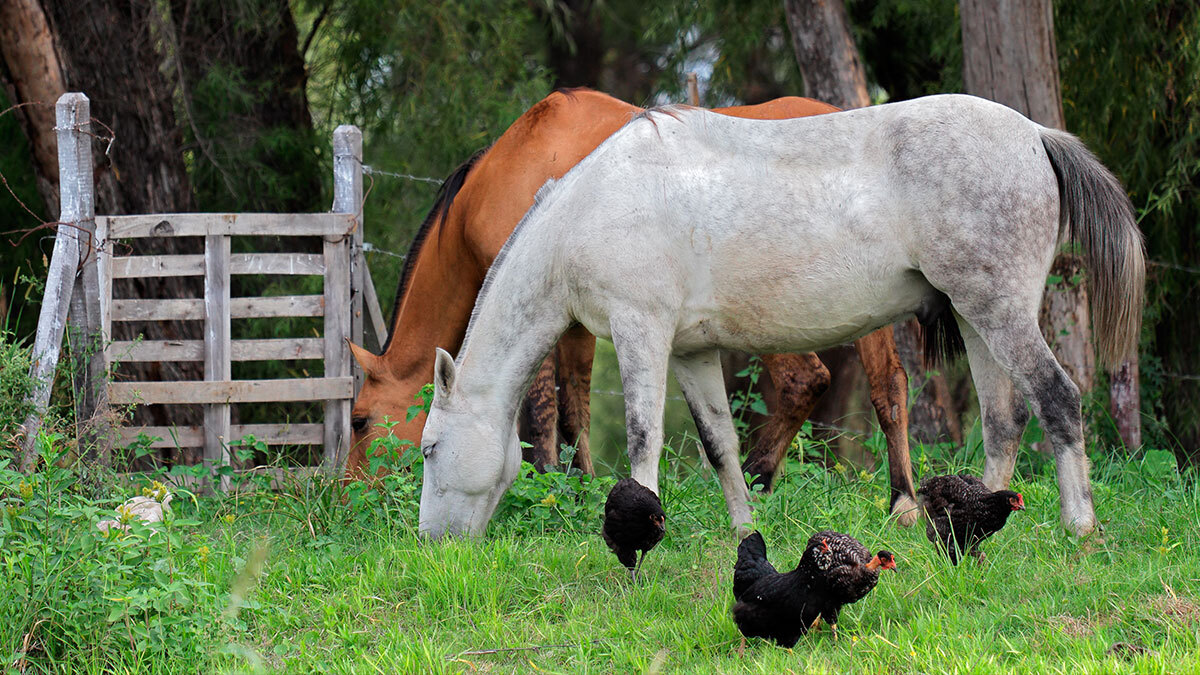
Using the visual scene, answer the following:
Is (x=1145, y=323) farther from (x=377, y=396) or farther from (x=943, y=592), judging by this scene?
(x=377, y=396)

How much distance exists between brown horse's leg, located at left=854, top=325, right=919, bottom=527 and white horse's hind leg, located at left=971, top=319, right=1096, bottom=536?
1.19 metres

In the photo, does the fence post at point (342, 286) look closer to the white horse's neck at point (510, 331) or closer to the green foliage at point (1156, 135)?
the white horse's neck at point (510, 331)

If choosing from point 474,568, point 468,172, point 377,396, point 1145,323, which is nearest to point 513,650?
point 474,568

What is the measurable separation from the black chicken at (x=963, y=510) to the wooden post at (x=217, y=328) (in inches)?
164

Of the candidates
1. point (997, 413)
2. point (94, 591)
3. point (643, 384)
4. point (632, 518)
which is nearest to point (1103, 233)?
point (997, 413)

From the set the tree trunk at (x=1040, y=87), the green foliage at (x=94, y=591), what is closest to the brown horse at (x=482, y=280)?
the tree trunk at (x=1040, y=87)

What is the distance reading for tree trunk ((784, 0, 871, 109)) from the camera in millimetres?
7840

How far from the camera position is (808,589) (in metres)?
3.35

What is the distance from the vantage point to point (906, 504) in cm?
517

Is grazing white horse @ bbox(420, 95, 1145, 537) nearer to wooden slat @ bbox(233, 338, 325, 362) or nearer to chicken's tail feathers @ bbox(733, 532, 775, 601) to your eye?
chicken's tail feathers @ bbox(733, 532, 775, 601)

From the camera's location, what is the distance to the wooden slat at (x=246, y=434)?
6410 millimetres

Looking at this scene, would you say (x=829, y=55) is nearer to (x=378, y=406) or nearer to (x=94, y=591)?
(x=378, y=406)

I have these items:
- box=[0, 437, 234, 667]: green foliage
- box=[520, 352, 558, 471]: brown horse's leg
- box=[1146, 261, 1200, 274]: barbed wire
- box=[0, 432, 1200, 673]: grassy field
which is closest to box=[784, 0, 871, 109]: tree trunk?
box=[1146, 261, 1200, 274]: barbed wire

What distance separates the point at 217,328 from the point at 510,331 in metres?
2.56
